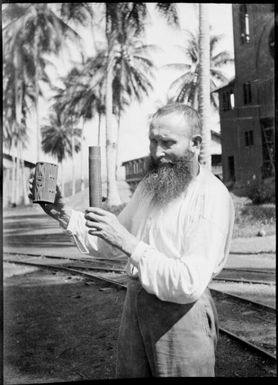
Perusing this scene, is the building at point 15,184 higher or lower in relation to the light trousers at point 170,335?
higher

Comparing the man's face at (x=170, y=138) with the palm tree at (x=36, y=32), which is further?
the palm tree at (x=36, y=32)

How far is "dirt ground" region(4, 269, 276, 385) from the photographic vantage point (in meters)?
2.17

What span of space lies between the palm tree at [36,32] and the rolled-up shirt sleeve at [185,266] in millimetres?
1076

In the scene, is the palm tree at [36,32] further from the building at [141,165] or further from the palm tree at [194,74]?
the palm tree at [194,74]

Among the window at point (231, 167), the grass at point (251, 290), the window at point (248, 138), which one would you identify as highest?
the window at point (248, 138)

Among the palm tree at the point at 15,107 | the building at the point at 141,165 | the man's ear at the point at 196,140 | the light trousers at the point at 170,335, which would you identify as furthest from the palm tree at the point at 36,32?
the light trousers at the point at 170,335

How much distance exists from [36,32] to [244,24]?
1118 millimetres

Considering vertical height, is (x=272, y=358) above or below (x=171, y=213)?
below

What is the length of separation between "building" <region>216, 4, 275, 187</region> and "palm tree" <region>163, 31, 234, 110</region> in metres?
0.06

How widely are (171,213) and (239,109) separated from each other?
953mm

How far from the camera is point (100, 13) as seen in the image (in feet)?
7.36

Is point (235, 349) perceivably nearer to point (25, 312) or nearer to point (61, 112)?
point (25, 312)

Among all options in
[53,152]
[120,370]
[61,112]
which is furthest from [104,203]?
[120,370]

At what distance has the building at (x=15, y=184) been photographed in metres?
2.18
